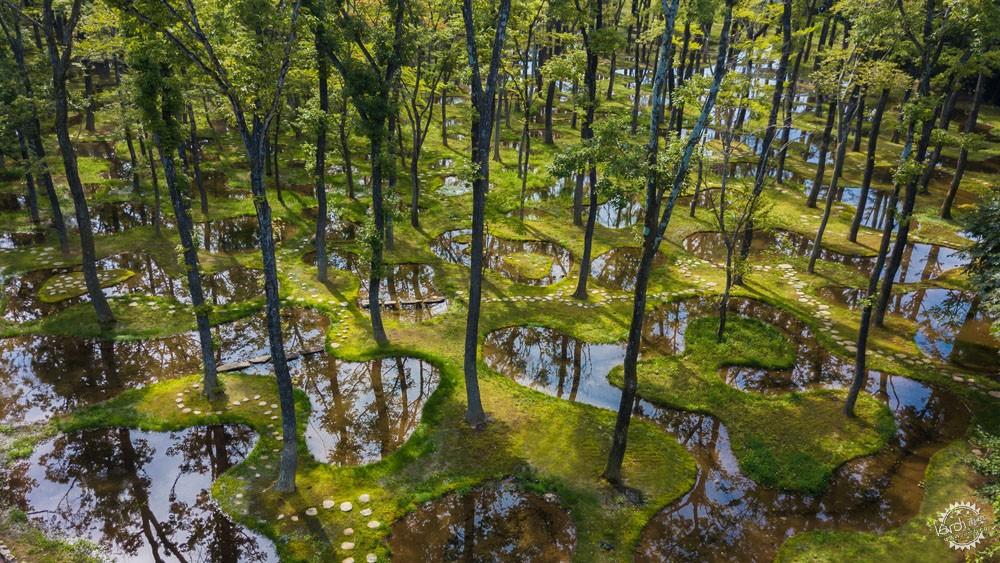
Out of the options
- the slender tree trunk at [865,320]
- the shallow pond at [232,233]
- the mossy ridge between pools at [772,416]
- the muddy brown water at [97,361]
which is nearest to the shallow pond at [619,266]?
the mossy ridge between pools at [772,416]

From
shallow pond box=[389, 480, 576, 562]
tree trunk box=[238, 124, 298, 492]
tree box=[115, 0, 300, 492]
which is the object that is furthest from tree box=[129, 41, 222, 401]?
shallow pond box=[389, 480, 576, 562]

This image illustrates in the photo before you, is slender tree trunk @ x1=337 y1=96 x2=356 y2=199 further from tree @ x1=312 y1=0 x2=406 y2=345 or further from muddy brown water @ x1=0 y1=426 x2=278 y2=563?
muddy brown water @ x1=0 y1=426 x2=278 y2=563

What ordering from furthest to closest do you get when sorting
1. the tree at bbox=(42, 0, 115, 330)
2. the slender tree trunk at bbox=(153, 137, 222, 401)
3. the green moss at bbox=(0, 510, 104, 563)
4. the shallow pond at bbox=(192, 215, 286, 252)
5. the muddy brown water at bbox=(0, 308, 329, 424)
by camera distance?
the shallow pond at bbox=(192, 215, 286, 252)
the tree at bbox=(42, 0, 115, 330)
the muddy brown water at bbox=(0, 308, 329, 424)
the slender tree trunk at bbox=(153, 137, 222, 401)
the green moss at bbox=(0, 510, 104, 563)

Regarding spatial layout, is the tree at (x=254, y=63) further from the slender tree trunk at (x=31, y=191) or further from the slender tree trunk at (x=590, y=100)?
the slender tree trunk at (x=31, y=191)

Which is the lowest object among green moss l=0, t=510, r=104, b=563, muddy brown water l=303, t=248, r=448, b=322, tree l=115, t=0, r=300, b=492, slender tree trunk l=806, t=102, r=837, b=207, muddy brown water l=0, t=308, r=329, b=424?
green moss l=0, t=510, r=104, b=563

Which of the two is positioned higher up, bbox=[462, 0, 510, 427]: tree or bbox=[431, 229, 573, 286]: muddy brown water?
bbox=[462, 0, 510, 427]: tree

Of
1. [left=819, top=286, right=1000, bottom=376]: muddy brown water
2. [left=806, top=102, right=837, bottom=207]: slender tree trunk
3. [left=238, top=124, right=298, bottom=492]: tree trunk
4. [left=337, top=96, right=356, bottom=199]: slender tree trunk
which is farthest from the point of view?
[left=806, top=102, right=837, bottom=207]: slender tree trunk

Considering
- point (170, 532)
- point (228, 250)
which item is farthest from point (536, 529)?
point (228, 250)
